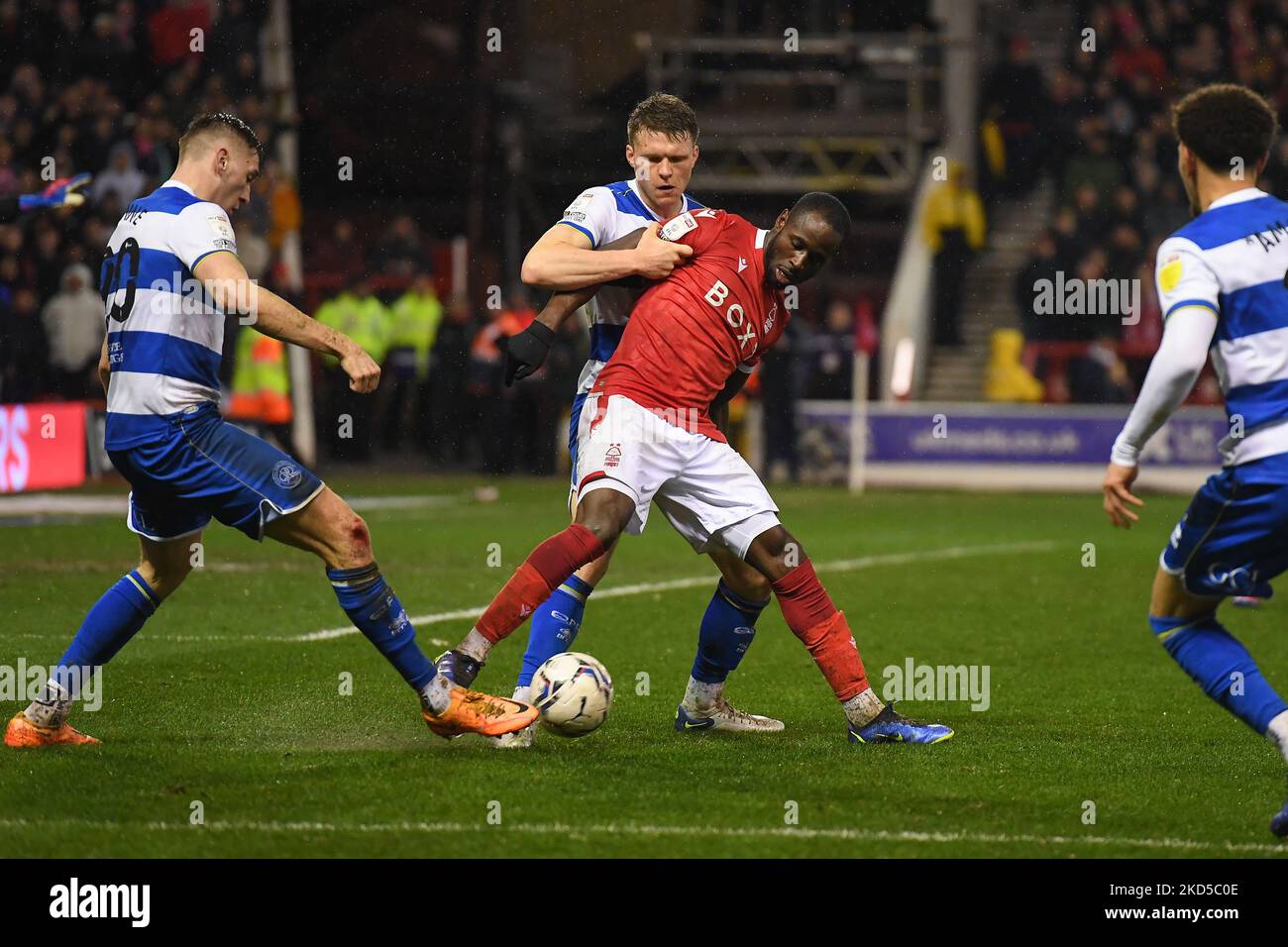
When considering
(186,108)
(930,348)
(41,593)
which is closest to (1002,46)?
(930,348)

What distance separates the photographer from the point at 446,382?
69.2ft

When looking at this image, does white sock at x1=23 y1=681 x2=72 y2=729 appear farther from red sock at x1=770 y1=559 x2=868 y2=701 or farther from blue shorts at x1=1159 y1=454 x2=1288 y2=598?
blue shorts at x1=1159 y1=454 x2=1288 y2=598

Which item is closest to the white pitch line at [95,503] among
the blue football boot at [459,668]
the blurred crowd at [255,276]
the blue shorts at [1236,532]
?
the blurred crowd at [255,276]

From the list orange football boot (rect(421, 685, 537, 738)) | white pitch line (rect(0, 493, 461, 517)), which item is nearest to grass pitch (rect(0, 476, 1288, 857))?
orange football boot (rect(421, 685, 537, 738))

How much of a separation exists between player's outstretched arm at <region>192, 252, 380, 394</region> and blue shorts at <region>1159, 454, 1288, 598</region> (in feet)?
8.12

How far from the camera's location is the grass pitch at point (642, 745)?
4953mm

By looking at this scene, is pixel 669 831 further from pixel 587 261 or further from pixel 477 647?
pixel 587 261

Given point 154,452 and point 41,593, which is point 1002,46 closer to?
point 41,593

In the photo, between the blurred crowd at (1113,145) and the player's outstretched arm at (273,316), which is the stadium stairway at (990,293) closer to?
the blurred crowd at (1113,145)

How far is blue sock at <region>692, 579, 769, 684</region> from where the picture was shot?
6605 mm

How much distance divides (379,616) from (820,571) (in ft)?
21.6

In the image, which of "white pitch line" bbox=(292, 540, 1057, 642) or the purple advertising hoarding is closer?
"white pitch line" bbox=(292, 540, 1057, 642)

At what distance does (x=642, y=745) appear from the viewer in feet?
20.8
